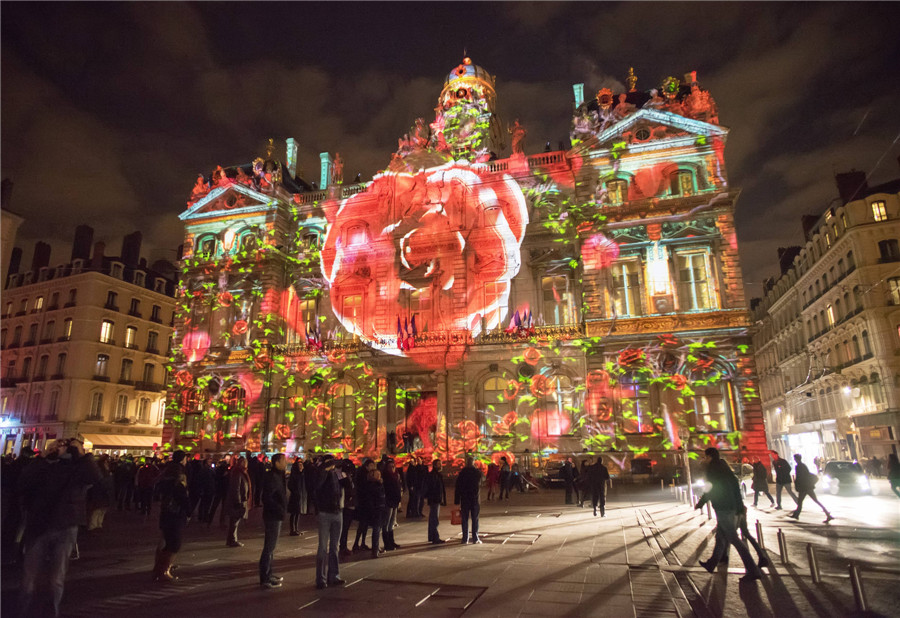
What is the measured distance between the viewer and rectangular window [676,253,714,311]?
26.9 meters

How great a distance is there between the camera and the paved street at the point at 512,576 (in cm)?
682

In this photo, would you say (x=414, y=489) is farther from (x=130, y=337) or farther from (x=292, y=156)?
(x=130, y=337)

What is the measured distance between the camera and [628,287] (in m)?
27.9

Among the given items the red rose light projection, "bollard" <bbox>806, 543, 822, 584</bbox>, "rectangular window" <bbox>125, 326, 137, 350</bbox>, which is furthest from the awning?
"bollard" <bbox>806, 543, 822, 584</bbox>

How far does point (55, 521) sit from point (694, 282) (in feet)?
88.7

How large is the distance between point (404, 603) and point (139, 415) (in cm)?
4543

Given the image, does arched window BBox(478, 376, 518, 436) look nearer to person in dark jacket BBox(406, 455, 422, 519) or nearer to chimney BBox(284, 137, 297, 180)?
person in dark jacket BBox(406, 455, 422, 519)

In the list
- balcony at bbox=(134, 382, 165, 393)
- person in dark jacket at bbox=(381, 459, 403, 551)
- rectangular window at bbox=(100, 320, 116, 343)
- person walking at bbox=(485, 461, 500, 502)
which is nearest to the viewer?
person in dark jacket at bbox=(381, 459, 403, 551)

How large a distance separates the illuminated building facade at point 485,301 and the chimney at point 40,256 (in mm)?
20653

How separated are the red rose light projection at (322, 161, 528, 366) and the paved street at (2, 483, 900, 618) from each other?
17438 mm

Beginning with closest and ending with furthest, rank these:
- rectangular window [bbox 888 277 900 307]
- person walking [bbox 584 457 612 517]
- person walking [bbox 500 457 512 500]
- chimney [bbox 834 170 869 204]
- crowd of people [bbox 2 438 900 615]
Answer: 1. crowd of people [bbox 2 438 900 615]
2. person walking [bbox 584 457 612 517]
3. person walking [bbox 500 457 512 500]
4. rectangular window [bbox 888 277 900 307]
5. chimney [bbox 834 170 869 204]

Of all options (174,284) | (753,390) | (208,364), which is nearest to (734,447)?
(753,390)

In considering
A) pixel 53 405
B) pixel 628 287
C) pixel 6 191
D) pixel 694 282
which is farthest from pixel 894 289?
pixel 53 405

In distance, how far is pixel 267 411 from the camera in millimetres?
32000
